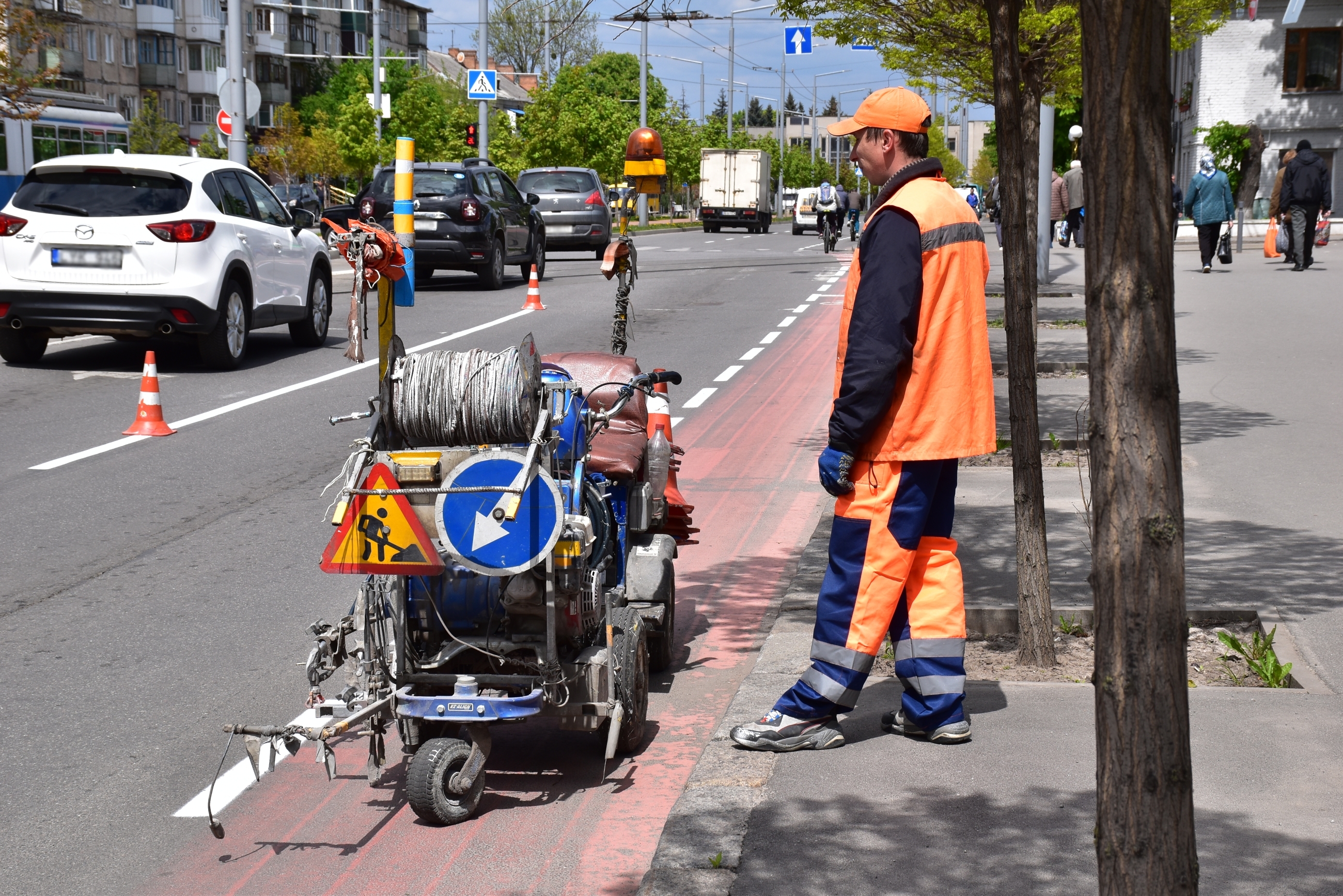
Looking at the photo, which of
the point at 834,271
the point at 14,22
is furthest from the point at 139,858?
the point at 834,271

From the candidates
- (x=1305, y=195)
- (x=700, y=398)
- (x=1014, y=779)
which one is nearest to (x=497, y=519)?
(x=1014, y=779)

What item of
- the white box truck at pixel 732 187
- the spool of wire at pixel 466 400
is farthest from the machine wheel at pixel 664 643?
the white box truck at pixel 732 187

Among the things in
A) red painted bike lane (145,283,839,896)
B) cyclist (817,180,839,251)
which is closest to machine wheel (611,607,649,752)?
red painted bike lane (145,283,839,896)

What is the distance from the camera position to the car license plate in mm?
13719

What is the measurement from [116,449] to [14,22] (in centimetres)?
1499

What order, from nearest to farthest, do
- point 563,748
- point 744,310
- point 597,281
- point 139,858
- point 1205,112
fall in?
point 139,858 → point 563,748 → point 744,310 → point 597,281 → point 1205,112

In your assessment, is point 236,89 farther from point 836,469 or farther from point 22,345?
point 836,469

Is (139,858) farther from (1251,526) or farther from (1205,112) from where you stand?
(1205,112)

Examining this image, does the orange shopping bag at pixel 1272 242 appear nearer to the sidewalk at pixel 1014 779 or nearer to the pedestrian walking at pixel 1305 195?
the pedestrian walking at pixel 1305 195

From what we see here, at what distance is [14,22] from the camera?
22.7m

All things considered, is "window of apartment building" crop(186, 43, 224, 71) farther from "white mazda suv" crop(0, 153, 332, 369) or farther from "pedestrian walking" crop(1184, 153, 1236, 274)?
"white mazda suv" crop(0, 153, 332, 369)

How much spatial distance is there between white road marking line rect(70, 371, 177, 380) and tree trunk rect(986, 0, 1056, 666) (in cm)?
998

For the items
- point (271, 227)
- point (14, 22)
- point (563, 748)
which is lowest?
point (563, 748)

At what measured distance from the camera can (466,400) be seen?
450 centimetres
